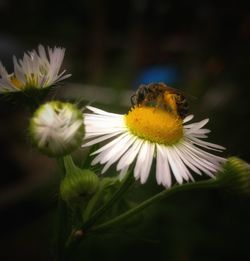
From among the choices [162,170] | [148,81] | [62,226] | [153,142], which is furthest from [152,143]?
[148,81]

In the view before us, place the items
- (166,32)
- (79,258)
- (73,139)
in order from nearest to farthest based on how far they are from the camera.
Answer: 1. (73,139)
2. (79,258)
3. (166,32)

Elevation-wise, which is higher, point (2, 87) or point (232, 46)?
point (232, 46)

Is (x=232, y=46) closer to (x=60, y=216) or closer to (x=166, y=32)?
(x=166, y=32)

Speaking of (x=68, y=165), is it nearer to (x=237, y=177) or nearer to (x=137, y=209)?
(x=137, y=209)

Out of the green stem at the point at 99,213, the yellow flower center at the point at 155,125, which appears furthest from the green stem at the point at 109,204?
the yellow flower center at the point at 155,125

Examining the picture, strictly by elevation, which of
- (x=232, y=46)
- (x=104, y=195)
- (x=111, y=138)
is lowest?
(x=104, y=195)

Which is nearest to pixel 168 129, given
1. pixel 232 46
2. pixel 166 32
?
pixel 232 46

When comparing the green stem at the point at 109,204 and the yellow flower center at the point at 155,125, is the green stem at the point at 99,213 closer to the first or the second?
the green stem at the point at 109,204
